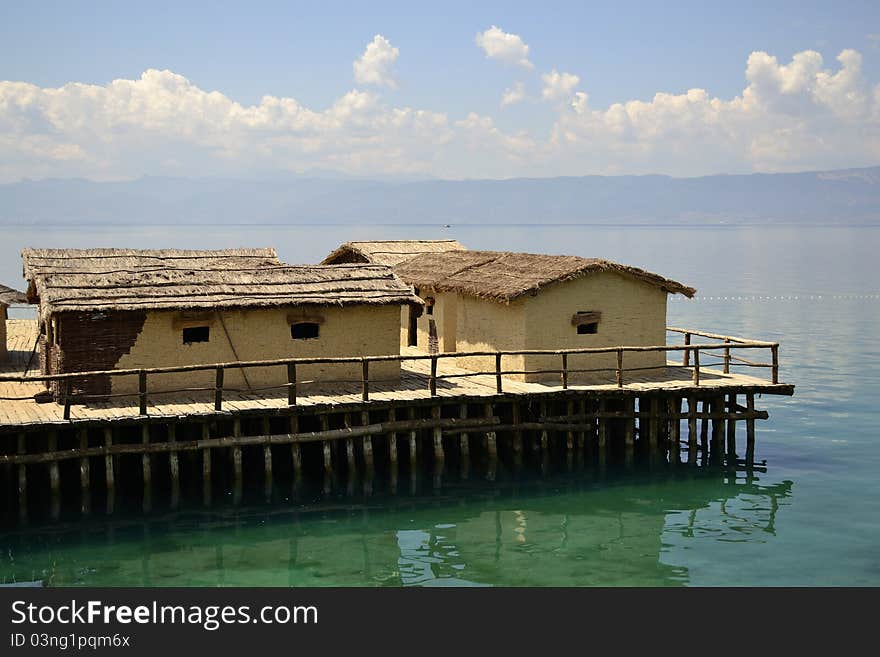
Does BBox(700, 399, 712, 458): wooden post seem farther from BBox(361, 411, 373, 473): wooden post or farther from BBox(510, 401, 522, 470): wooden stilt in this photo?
BBox(361, 411, 373, 473): wooden post

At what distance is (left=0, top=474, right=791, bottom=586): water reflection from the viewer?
22.1m

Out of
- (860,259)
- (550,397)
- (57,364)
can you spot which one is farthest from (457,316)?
(860,259)

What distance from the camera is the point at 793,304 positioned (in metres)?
82.2

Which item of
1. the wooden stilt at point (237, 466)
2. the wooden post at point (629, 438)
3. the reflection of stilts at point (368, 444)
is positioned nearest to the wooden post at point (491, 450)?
the reflection of stilts at point (368, 444)

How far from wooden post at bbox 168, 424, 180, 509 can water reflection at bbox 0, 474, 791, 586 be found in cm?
50

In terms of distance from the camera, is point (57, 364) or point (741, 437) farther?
point (741, 437)

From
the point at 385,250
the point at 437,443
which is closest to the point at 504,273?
the point at 437,443

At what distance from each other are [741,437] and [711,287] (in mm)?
69501

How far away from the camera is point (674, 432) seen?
29609 mm

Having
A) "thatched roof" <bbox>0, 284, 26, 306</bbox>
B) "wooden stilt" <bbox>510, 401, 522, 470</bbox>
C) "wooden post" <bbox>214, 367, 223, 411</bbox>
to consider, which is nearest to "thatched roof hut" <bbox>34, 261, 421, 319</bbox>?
"wooden post" <bbox>214, 367, 223, 411</bbox>

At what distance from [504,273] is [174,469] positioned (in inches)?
426

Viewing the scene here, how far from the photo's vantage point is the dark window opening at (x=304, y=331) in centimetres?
2781

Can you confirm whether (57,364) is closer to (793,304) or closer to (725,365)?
(725,365)
